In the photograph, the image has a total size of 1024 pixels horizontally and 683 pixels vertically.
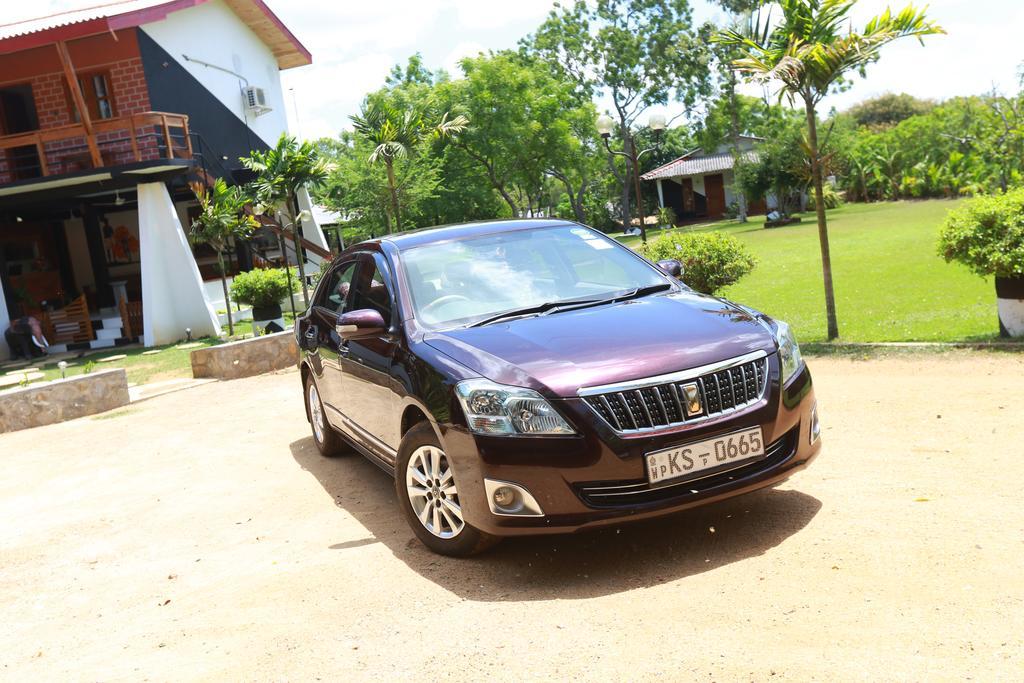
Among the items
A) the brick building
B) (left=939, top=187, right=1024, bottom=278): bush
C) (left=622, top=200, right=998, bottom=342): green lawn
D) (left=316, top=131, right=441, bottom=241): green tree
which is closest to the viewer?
(left=939, top=187, right=1024, bottom=278): bush

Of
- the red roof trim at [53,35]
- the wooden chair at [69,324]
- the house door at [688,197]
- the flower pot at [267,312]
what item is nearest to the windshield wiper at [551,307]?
the flower pot at [267,312]

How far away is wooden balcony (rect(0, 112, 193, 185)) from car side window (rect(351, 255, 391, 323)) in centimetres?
1667

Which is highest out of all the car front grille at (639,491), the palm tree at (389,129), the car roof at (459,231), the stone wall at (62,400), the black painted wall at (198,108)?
the black painted wall at (198,108)

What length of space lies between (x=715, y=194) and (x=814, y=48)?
5322cm

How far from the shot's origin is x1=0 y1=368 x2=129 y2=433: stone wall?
12.2 m

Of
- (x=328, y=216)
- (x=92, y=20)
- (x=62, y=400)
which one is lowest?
(x=62, y=400)

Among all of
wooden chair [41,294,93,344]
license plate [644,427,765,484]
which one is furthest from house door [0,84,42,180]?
license plate [644,427,765,484]

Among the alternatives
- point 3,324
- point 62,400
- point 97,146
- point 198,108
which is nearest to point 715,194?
point 198,108

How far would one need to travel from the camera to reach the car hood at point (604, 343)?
4.41m

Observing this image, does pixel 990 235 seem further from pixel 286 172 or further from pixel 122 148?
pixel 122 148

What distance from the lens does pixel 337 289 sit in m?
7.10

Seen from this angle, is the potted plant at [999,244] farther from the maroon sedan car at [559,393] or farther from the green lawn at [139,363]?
the green lawn at [139,363]

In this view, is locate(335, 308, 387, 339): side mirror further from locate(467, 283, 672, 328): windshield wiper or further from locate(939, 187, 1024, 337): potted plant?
locate(939, 187, 1024, 337): potted plant

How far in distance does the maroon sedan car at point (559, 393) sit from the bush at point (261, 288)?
1673 centimetres
